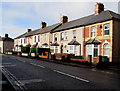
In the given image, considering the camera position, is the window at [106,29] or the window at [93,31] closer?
the window at [106,29]

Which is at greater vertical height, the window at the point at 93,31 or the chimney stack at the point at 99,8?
the chimney stack at the point at 99,8

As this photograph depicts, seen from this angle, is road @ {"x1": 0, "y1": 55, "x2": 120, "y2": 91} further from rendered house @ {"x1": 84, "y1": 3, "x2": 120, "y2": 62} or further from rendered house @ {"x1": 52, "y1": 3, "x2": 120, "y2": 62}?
rendered house @ {"x1": 84, "y1": 3, "x2": 120, "y2": 62}

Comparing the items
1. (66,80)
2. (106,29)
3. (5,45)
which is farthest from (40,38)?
(5,45)

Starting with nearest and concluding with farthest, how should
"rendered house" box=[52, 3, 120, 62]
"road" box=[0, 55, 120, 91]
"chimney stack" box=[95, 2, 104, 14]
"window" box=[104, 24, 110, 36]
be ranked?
"road" box=[0, 55, 120, 91], "rendered house" box=[52, 3, 120, 62], "window" box=[104, 24, 110, 36], "chimney stack" box=[95, 2, 104, 14]

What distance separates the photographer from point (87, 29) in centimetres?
2402

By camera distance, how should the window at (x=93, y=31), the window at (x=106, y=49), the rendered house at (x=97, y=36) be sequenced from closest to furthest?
the rendered house at (x=97, y=36)
the window at (x=106, y=49)
the window at (x=93, y=31)

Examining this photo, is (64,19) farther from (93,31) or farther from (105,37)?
(105,37)

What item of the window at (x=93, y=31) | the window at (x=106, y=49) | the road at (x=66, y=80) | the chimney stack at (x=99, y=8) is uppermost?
the chimney stack at (x=99, y=8)

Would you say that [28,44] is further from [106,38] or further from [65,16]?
[106,38]

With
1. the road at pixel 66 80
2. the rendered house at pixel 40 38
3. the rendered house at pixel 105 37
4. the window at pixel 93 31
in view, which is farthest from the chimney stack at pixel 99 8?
the road at pixel 66 80

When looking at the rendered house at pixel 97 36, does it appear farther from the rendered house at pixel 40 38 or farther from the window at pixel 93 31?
the rendered house at pixel 40 38

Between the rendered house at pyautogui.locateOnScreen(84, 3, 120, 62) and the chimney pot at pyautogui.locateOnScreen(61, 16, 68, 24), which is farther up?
the chimney pot at pyautogui.locateOnScreen(61, 16, 68, 24)

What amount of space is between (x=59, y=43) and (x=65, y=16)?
954 cm

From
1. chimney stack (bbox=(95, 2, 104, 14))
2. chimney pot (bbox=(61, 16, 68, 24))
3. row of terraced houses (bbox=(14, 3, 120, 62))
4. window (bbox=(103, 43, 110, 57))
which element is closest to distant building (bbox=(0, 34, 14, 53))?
chimney pot (bbox=(61, 16, 68, 24))
